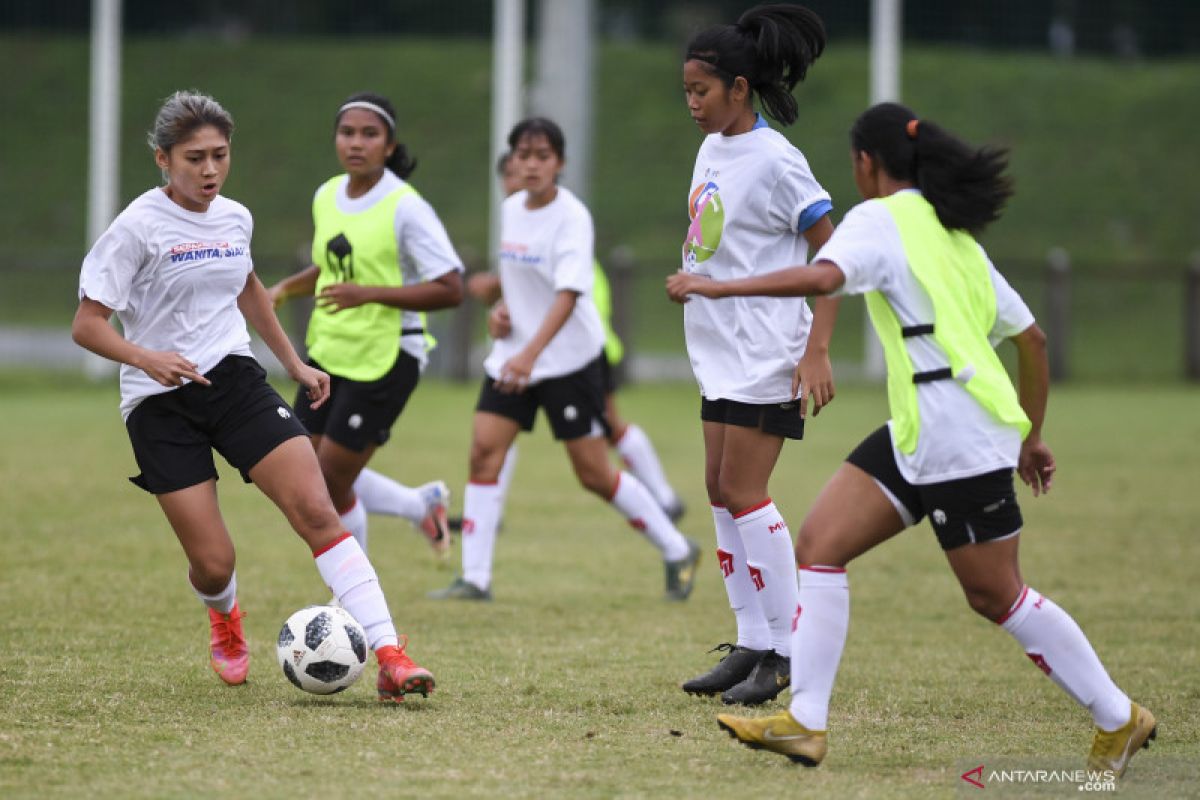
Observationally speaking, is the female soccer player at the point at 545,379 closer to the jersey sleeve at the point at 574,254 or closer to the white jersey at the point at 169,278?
the jersey sleeve at the point at 574,254

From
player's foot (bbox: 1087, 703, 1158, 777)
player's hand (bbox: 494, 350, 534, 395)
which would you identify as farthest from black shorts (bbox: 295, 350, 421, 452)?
player's foot (bbox: 1087, 703, 1158, 777)

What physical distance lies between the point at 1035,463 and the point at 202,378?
2521 mm

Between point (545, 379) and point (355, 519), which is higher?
point (545, 379)

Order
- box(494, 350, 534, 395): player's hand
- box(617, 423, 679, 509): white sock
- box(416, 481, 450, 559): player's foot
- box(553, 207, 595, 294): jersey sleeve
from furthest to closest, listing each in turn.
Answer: box(617, 423, 679, 509): white sock
box(416, 481, 450, 559): player's foot
box(553, 207, 595, 294): jersey sleeve
box(494, 350, 534, 395): player's hand

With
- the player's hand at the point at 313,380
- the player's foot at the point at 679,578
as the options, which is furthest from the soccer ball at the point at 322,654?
the player's foot at the point at 679,578

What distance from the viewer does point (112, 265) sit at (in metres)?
5.40

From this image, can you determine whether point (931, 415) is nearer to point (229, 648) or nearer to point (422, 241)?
point (229, 648)

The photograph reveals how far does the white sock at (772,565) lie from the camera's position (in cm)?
574

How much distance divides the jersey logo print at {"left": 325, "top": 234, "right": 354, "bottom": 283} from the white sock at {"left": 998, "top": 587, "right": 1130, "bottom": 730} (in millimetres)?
3395

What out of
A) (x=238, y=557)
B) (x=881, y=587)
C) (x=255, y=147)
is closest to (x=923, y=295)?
(x=881, y=587)

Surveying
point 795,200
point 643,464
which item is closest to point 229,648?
point 795,200

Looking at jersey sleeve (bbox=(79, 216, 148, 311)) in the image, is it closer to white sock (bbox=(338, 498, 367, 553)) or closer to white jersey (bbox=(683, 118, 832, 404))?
white jersey (bbox=(683, 118, 832, 404))

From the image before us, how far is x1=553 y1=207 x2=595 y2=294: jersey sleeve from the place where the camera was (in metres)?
7.72

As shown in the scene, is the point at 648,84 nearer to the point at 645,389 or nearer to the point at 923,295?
the point at 645,389
